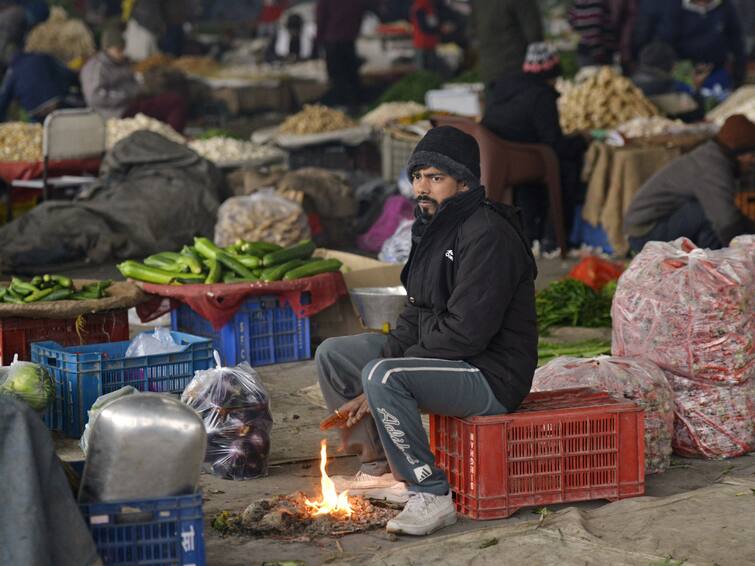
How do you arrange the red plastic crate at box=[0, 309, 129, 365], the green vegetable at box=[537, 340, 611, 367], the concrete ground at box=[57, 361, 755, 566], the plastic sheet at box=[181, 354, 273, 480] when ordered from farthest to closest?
the green vegetable at box=[537, 340, 611, 367] < the red plastic crate at box=[0, 309, 129, 365] < the plastic sheet at box=[181, 354, 273, 480] < the concrete ground at box=[57, 361, 755, 566]

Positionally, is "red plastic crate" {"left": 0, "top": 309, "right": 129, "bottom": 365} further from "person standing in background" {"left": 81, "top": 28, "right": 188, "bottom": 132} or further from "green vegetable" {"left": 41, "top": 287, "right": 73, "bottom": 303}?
"person standing in background" {"left": 81, "top": 28, "right": 188, "bottom": 132}

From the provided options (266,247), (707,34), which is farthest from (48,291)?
(707,34)

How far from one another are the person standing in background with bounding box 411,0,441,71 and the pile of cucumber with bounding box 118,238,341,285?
10974mm

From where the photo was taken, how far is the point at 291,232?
9.43 meters

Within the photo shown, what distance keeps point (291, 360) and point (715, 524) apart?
130 inches

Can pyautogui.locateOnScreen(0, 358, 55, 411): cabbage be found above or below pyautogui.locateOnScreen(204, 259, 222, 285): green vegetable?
below

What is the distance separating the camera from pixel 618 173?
10.4 metres

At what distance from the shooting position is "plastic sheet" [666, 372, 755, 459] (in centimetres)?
566

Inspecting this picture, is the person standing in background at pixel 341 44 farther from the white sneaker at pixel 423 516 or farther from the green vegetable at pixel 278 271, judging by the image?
the white sneaker at pixel 423 516

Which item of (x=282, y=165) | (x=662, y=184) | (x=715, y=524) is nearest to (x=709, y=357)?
(x=715, y=524)

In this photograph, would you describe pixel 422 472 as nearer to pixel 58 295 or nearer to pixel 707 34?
pixel 58 295

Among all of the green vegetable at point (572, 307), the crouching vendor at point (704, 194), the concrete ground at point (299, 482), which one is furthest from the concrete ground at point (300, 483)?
the crouching vendor at point (704, 194)

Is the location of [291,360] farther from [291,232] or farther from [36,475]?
[36,475]

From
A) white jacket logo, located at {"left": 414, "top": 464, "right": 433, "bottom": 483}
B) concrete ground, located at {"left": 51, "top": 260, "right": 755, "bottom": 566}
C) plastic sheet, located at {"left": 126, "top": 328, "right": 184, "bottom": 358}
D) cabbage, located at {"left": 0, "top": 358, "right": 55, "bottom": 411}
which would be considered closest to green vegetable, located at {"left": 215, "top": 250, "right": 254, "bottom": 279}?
concrete ground, located at {"left": 51, "top": 260, "right": 755, "bottom": 566}
